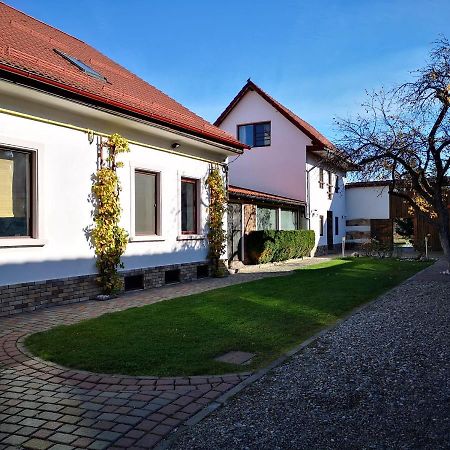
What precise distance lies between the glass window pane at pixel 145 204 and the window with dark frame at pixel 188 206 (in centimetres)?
128

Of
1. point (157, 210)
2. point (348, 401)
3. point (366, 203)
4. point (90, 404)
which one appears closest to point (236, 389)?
point (348, 401)

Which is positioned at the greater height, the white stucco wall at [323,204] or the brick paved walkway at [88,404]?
the white stucco wall at [323,204]

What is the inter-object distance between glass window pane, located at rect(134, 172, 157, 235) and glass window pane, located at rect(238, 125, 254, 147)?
46.5 feet

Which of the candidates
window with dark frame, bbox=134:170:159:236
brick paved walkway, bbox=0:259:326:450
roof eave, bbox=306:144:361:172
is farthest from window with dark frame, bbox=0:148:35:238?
roof eave, bbox=306:144:361:172

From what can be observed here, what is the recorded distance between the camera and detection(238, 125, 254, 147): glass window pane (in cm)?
2533

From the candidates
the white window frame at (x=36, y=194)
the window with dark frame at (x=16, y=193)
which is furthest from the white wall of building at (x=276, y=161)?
the window with dark frame at (x=16, y=193)

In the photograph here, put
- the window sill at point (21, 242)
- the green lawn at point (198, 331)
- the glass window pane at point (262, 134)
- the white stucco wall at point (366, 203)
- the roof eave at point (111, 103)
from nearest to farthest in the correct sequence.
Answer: the green lawn at point (198, 331) < the roof eave at point (111, 103) < the window sill at point (21, 242) < the glass window pane at point (262, 134) < the white stucco wall at point (366, 203)

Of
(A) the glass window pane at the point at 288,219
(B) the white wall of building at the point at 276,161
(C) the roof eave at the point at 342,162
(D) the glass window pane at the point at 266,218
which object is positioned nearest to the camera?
(C) the roof eave at the point at 342,162

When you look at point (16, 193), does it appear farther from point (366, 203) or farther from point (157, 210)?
point (366, 203)

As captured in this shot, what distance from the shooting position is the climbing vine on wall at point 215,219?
13.8 meters

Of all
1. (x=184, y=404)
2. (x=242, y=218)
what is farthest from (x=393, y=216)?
(x=184, y=404)

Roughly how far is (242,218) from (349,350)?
12647mm

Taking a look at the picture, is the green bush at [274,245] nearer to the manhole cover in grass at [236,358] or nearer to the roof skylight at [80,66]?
the roof skylight at [80,66]

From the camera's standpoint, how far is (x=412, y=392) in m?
4.17
